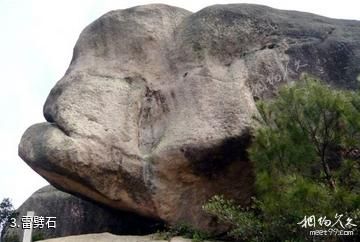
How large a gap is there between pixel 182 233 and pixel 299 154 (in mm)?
2397

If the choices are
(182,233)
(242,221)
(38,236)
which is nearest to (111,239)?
(182,233)

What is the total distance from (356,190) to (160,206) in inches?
116

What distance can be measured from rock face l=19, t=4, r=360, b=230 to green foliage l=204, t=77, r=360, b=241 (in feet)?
3.92

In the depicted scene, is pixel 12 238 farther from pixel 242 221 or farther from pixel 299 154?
pixel 299 154

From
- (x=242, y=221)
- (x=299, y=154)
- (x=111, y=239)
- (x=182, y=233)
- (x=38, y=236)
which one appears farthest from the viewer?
(x=38, y=236)

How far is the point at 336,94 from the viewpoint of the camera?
5.75 m

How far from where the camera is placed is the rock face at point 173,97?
23.5 ft

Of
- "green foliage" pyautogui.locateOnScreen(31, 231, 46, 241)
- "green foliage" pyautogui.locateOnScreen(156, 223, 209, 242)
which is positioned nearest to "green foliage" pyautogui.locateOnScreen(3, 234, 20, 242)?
"green foliage" pyautogui.locateOnScreen(31, 231, 46, 241)

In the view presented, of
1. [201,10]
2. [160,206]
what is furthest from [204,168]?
[201,10]

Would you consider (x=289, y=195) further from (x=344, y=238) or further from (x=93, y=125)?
(x=93, y=125)

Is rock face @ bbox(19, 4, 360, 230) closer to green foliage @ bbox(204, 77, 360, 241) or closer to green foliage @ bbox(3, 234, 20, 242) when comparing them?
green foliage @ bbox(204, 77, 360, 241)

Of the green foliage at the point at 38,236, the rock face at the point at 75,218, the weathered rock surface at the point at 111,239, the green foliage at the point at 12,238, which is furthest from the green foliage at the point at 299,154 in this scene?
the green foliage at the point at 12,238

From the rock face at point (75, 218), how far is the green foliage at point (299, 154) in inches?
89.2

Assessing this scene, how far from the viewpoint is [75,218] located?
9008 millimetres
